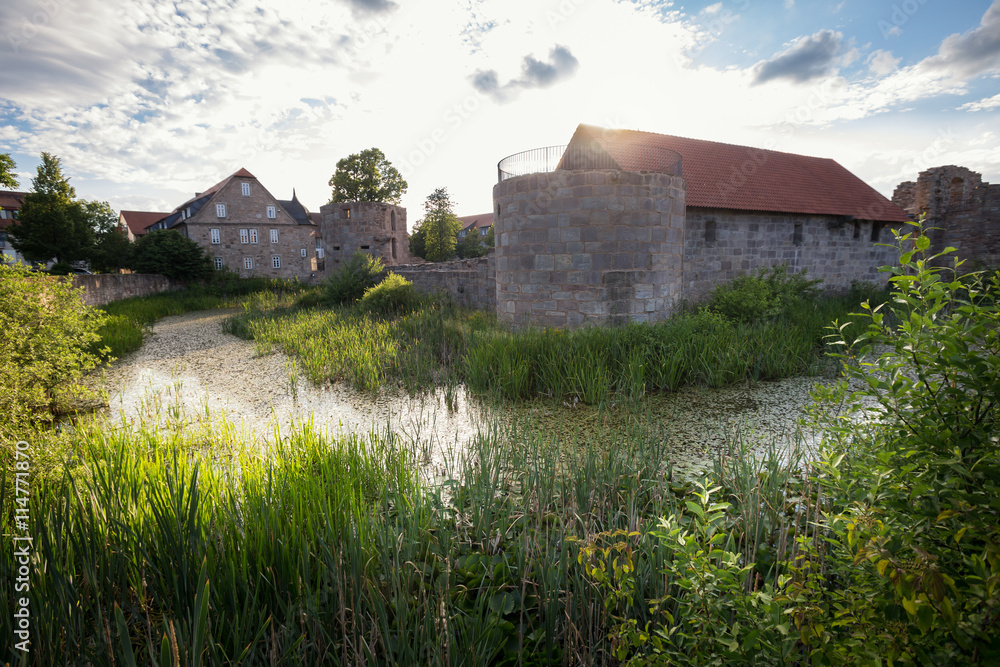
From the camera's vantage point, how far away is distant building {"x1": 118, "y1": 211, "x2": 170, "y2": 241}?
46.0m

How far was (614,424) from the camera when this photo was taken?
14.8 ft

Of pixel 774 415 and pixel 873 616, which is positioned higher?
pixel 873 616

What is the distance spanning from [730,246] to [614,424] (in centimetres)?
955

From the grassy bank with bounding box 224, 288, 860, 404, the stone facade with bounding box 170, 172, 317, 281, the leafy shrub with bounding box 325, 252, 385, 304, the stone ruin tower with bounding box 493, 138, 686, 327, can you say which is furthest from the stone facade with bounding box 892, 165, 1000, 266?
the stone facade with bounding box 170, 172, 317, 281

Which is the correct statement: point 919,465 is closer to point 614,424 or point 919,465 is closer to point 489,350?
point 614,424

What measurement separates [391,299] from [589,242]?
6.55 meters

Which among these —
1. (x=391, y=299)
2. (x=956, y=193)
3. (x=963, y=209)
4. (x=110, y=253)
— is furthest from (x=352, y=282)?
(x=110, y=253)

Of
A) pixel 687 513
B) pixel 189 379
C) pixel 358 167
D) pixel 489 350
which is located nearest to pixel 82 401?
pixel 189 379

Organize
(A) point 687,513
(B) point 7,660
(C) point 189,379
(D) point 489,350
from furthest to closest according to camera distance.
→ (C) point 189,379, (D) point 489,350, (A) point 687,513, (B) point 7,660

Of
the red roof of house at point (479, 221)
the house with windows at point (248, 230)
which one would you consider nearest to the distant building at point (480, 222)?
the red roof of house at point (479, 221)

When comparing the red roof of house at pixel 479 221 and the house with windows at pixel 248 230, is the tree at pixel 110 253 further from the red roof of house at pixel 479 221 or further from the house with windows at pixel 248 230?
→ the red roof of house at pixel 479 221

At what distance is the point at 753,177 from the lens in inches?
538

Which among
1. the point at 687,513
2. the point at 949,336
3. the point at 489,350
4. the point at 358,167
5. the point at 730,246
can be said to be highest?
the point at 358,167

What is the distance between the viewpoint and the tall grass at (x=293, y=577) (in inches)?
64.2
